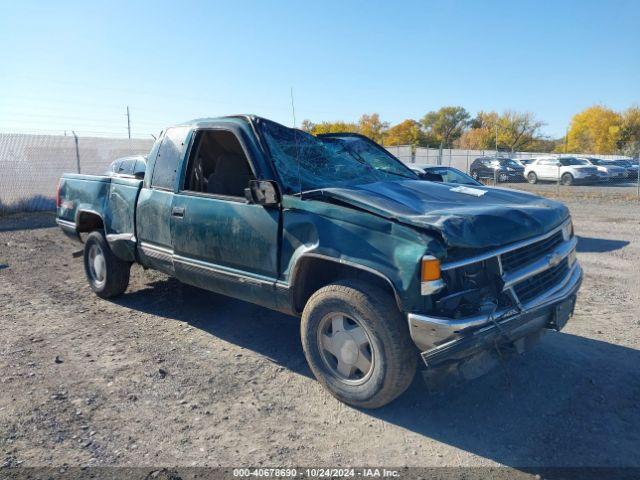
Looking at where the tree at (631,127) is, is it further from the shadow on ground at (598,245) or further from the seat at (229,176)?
the seat at (229,176)

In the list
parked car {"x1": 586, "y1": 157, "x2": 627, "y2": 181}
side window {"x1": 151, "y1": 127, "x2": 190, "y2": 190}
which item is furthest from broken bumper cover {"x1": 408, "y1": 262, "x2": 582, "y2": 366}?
parked car {"x1": 586, "y1": 157, "x2": 627, "y2": 181}

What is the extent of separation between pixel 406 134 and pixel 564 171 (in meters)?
49.3

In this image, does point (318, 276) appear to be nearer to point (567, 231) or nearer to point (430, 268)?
point (430, 268)

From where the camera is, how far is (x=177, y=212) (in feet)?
14.7

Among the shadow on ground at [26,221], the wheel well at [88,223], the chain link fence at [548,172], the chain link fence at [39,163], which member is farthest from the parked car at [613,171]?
the wheel well at [88,223]

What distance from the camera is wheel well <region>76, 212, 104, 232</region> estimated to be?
235 inches

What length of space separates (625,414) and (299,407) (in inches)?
83.3

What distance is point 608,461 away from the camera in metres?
2.82

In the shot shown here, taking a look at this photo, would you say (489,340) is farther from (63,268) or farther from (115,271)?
(63,268)

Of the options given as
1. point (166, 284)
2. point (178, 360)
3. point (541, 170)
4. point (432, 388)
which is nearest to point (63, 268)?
point (166, 284)

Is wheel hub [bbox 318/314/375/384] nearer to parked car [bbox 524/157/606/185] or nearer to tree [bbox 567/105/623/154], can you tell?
parked car [bbox 524/157/606/185]

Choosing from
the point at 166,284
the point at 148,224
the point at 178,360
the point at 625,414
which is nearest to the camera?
the point at 625,414

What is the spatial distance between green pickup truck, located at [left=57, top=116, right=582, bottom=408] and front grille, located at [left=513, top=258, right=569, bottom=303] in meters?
0.01

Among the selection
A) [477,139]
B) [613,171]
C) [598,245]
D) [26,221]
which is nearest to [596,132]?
[477,139]
